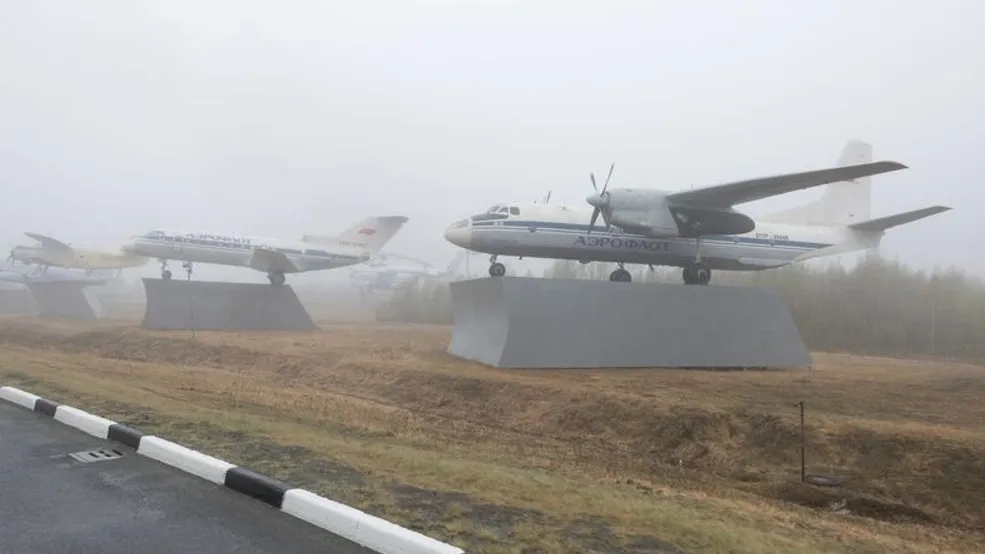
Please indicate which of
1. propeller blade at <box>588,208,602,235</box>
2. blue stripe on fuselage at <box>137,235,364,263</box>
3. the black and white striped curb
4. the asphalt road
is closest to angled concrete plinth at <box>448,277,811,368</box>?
propeller blade at <box>588,208,602,235</box>

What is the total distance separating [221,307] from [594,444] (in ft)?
85.9

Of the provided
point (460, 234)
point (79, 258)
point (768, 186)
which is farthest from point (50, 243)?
point (768, 186)

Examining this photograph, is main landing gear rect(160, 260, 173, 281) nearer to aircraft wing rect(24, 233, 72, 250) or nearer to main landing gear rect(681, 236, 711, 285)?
aircraft wing rect(24, 233, 72, 250)

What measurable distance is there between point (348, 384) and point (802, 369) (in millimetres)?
13837

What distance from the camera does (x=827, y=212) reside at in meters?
25.5

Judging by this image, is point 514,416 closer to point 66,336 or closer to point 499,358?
point 499,358

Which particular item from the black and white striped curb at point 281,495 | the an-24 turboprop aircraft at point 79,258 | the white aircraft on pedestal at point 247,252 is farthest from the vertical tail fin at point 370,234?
the black and white striped curb at point 281,495

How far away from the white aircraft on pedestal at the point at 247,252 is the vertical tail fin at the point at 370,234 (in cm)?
41

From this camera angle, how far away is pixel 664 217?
2119cm

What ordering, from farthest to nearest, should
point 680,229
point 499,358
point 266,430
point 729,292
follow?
point 680,229 < point 729,292 < point 499,358 < point 266,430

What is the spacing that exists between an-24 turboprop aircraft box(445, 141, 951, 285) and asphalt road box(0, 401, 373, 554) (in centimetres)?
1556

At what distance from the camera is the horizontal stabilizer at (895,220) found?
68.5ft

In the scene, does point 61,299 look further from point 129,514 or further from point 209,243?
point 129,514

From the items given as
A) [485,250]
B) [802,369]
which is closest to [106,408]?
[485,250]
